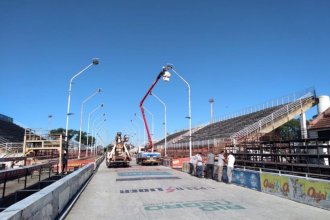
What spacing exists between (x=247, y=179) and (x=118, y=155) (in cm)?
2212

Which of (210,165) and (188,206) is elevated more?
(210,165)

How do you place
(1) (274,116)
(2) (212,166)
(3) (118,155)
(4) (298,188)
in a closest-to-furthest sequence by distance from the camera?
(4) (298,188) < (2) (212,166) < (3) (118,155) < (1) (274,116)

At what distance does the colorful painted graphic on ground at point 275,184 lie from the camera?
507 inches

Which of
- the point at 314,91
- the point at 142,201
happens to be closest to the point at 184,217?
the point at 142,201

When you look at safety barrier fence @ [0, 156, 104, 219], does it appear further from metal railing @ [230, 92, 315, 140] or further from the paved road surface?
metal railing @ [230, 92, 315, 140]

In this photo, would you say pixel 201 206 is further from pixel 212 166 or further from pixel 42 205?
pixel 212 166

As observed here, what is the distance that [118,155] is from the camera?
1427 inches

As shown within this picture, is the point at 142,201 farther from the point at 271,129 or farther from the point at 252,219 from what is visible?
the point at 271,129

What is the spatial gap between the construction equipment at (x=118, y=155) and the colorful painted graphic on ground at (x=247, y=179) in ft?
65.1

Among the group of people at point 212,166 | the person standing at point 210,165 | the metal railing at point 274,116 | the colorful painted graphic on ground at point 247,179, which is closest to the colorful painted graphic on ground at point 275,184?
the colorful painted graphic on ground at point 247,179

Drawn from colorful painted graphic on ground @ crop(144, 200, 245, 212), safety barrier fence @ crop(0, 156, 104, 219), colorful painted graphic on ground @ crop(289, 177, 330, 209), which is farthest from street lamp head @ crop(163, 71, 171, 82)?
safety barrier fence @ crop(0, 156, 104, 219)

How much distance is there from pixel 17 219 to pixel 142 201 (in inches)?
288

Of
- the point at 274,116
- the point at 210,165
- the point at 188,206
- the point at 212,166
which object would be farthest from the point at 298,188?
the point at 274,116

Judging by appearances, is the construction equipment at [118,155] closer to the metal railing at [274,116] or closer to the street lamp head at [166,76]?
the street lamp head at [166,76]
